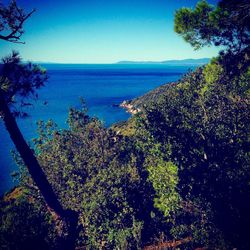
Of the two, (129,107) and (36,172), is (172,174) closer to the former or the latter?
(36,172)

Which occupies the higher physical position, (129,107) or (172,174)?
(172,174)

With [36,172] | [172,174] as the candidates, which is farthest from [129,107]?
[36,172]

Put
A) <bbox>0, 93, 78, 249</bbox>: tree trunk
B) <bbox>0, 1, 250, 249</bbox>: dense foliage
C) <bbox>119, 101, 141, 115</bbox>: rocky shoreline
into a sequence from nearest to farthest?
<bbox>0, 93, 78, 249</bbox>: tree trunk → <bbox>0, 1, 250, 249</bbox>: dense foliage → <bbox>119, 101, 141, 115</bbox>: rocky shoreline

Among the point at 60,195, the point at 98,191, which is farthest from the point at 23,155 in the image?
the point at 60,195

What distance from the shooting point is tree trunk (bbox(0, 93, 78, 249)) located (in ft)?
46.4

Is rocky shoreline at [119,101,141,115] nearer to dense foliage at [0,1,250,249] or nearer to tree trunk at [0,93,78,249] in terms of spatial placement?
dense foliage at [0,1,250,249]

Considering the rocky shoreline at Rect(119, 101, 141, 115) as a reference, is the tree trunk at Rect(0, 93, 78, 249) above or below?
Answer: above

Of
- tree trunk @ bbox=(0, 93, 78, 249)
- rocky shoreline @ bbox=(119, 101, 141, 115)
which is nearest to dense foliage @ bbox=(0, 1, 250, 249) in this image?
tree trunk @ bbox=(0, 93, 78, 249)

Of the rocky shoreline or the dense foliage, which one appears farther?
the rocky shoreline

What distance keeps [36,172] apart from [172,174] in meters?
8.88

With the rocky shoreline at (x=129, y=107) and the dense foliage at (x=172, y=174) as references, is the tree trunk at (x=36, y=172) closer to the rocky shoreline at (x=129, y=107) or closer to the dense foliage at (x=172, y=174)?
the dense foliage at (x=172, y=174)

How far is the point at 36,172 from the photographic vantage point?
15305 mm

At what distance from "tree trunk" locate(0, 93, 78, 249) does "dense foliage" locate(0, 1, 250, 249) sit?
2.63 ft

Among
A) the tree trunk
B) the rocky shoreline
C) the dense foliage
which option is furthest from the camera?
the rocky shoreline
